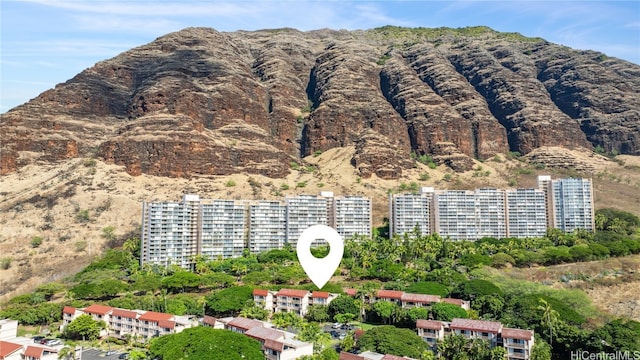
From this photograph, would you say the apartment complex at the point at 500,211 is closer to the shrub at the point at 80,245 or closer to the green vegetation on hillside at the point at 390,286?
the green vegetation on hillside at the point at 390,286

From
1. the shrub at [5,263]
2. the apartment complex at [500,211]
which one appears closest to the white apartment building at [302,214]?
the apartment complex at [500,211]

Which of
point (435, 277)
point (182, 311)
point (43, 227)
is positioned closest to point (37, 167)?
point (43, 227)

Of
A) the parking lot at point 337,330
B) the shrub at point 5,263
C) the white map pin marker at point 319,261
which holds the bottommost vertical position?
the parking lot at point 337,330

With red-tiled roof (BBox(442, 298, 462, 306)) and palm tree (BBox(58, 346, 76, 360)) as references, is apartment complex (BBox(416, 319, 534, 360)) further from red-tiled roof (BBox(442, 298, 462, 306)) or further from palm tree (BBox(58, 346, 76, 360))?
palm tree (BBox(58, 346, 76, 360))

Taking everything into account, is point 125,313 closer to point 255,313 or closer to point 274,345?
point 255,313

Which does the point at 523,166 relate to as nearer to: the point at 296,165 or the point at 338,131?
the point at 338,131

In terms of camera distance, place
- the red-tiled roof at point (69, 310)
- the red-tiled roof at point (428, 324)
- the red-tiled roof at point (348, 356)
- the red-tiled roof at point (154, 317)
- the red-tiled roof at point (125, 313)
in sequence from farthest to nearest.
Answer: the red-tiled roof at point (69, 310)
the red-tiled roof at point (125, 313)
the red-tiled roof at point (154, 317)
the red-tiled roof at point (428, 324)
the red-tiled roof at point (348, 356)
